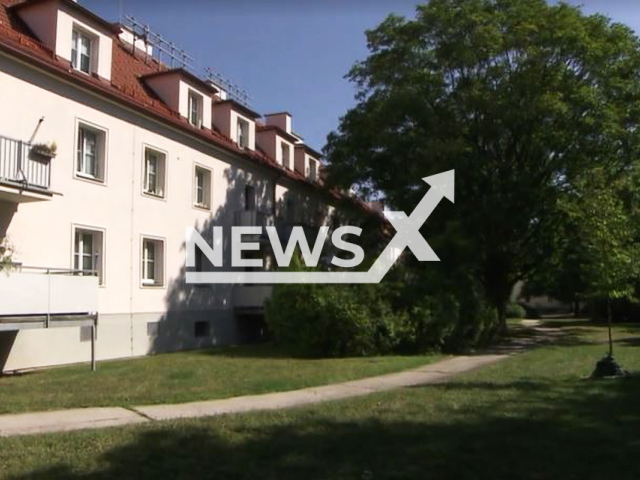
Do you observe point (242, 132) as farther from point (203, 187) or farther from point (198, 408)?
point (198, 408)

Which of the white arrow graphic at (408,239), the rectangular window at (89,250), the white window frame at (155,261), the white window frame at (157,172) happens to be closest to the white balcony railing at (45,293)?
the rectangular window at (89,250)

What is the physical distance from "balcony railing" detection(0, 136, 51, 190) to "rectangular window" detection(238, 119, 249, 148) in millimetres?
13203

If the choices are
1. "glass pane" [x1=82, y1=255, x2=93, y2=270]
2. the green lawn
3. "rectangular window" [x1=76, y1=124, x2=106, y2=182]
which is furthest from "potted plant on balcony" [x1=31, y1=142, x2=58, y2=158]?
the green lawn

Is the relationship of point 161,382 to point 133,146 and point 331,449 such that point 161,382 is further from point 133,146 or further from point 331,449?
point 133,146

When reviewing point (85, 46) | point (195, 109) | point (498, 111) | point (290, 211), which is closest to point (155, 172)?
point (195, 109)

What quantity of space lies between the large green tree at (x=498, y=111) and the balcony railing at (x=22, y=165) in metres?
12.4

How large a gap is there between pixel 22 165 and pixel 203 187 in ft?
32.7

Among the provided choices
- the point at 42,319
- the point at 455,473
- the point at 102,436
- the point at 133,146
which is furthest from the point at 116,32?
the point at 455,473

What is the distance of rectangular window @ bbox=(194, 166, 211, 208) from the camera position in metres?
24.5

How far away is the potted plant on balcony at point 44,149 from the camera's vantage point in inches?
607

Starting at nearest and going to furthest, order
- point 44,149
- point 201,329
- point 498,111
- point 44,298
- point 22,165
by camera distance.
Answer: point 44,298 → point 22,165 → point 44,149 → point 498,111 → point 201,329

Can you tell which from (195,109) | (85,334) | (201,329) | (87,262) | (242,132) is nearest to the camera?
(85,334)

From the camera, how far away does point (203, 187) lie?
2480 cm

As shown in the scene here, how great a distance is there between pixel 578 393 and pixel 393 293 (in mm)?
9581
